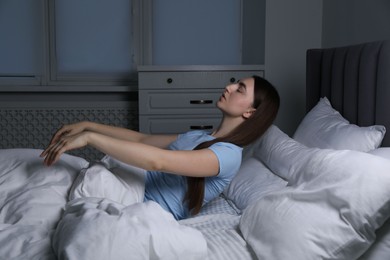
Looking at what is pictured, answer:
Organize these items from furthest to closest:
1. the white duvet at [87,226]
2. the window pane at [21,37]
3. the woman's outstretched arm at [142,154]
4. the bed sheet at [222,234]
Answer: the window pane at [21,37] < the woman's outstretched arm at [142,154] < the bed sheet at [222,234] < the white duvet at [87,226]

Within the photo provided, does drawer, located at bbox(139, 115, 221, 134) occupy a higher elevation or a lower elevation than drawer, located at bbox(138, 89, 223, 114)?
lower

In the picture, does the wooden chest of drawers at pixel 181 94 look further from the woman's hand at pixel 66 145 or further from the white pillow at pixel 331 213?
the white pillow at pixel 331 213

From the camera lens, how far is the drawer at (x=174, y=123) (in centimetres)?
277

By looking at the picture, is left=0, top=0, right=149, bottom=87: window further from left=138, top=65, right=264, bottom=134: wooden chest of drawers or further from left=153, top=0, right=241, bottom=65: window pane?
left=138, top=65, right=264, bottom=134: wooden chest of drawers

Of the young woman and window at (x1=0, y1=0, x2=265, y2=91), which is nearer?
the young woman

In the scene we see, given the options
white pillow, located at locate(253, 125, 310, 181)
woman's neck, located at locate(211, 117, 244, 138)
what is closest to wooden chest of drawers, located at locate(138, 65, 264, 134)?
white pillow, located at locate(253, 125, 310, 181)

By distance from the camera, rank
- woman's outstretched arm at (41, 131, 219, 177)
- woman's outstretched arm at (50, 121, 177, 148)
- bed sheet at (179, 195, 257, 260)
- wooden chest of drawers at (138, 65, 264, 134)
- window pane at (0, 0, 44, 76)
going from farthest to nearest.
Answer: window pane at (0, 0, 44, 76), wooden chest of drawers at (138, 65, 264, 134), woman's outstretched arm at (50, 121, 177, 148), woman's outstretched arm at (41, 131, 219, 177), bed sheet at (179, 195, 257, 260)

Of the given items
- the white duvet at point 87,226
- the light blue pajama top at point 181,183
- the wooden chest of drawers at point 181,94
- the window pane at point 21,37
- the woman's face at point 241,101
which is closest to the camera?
the white duvet at point 87,226

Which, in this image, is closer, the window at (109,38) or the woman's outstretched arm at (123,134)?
the woman's outstretched arm at (123,134)

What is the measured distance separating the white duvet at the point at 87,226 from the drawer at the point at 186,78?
1501 millimetres

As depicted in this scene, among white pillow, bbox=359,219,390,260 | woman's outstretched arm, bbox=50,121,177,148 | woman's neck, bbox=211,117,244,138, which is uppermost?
woman's neck, bbox=211,117,244,138

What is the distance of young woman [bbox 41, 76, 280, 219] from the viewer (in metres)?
1.14

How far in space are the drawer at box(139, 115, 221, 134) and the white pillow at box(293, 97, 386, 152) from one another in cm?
110

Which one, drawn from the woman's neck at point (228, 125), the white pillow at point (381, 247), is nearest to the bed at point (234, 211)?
the white pillow at point (381, 247)
